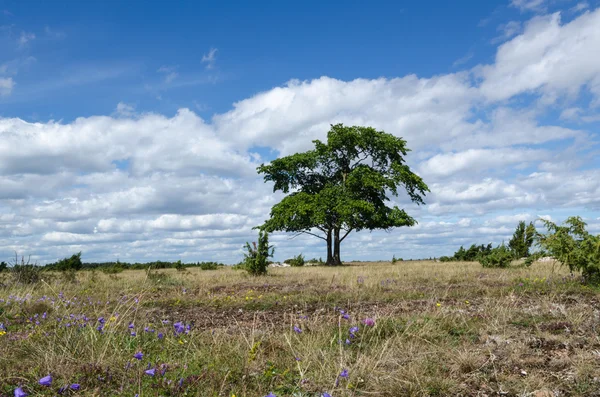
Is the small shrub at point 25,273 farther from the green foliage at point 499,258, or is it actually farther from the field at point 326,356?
the green foliage at point 499,258

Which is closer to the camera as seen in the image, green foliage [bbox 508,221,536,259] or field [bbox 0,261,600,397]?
field [bbox 0,261,600,397]

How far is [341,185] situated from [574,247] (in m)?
19.8

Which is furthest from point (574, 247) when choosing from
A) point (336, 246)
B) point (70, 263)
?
point (70, 263)

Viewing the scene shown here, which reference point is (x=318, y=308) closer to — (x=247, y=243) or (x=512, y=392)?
(x=512, y=392)

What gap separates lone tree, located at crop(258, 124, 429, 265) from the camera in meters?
28.9

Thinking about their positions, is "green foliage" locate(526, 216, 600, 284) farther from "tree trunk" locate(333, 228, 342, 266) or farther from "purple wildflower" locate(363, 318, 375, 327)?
"tree trunk" locate(333, 228, 342, 266)

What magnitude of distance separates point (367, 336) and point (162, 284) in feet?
28.9

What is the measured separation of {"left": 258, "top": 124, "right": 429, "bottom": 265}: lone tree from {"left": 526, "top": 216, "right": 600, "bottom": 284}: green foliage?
1615 centimetres

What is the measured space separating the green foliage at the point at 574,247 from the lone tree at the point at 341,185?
16.2 metres

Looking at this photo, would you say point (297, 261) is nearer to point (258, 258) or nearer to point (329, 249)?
point (329, 249)

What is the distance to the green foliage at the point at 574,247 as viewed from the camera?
10539 millimetres

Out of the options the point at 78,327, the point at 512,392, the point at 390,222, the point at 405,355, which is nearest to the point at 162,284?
the point at 78,327

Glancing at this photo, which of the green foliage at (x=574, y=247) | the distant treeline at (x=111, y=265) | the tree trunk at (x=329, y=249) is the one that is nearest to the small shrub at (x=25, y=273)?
the distant treeline at (x=111, y=265)

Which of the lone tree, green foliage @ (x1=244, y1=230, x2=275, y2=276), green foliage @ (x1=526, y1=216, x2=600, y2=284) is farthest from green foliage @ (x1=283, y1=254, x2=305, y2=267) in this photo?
green foliage @ (x1=526, y1=216, x2=600, y2=284)
